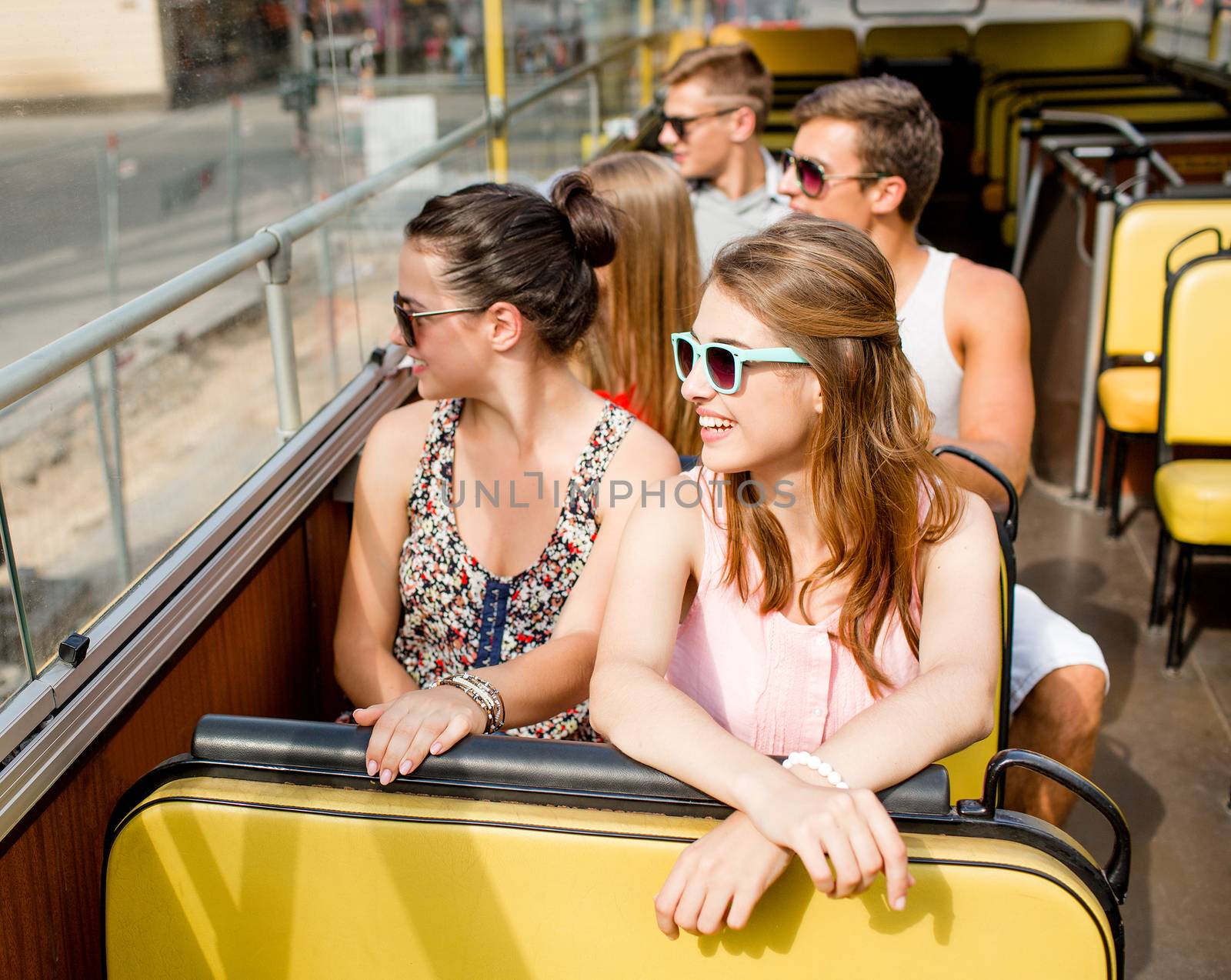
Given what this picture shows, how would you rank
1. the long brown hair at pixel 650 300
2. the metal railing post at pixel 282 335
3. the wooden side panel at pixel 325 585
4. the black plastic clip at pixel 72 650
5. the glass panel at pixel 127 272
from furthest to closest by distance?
1. the long brown hair at pixel 650 300
2. the glass panel at pixel 127 272
3. the wooden side panel at pixel 325 585
4. the metal railing post at pixel 282 335
5. the black plastic clip at pixel 72 650

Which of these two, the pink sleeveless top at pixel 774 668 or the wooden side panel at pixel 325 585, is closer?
the pink sleeveless top at pixel 774 668

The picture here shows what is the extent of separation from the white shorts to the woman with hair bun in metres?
0.67

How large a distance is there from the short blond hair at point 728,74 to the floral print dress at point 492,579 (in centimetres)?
209

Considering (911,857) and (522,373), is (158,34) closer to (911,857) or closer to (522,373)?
(522,373)

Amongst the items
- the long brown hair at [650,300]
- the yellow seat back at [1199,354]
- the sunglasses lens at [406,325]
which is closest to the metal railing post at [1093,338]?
the yellow seat back at [1199,354]

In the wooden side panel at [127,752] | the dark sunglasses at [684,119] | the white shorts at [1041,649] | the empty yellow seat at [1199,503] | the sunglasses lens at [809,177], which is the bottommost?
the empty yellow seat at [1199,503]

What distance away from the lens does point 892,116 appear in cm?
246

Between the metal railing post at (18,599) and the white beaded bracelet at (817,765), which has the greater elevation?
the metal railing post at (18,599)

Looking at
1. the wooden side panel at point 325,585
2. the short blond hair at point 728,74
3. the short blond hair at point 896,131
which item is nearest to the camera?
the wooden side panel at point 325,585

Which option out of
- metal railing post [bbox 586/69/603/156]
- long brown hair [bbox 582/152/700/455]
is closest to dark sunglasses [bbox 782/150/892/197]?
long brown hair [bbox 582/152/700/455]

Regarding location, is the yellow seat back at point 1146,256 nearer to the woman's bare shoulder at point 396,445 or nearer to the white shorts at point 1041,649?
the white shorts at point 1041,649

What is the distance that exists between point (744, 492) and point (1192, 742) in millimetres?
1717

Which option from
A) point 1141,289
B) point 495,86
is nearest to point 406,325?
point 495,86

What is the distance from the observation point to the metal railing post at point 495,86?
371 centimetres
